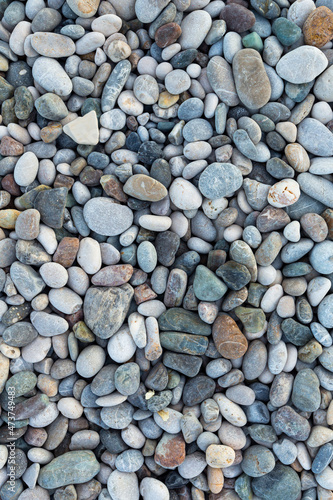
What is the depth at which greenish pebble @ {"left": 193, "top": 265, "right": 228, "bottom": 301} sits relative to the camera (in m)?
1.11

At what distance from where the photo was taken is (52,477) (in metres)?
1.06

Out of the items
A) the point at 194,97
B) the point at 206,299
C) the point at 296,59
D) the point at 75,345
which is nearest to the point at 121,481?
the point at 75,345

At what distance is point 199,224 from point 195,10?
702 mm

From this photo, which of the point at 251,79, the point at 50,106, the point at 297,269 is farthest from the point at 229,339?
the point at 50,106

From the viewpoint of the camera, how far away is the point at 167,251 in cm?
115

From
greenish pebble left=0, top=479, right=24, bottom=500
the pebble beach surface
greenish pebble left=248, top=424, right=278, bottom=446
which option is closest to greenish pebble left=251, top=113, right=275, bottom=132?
the pebble beach surface

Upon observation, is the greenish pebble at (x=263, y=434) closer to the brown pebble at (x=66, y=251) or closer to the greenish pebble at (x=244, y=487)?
the greenish pebble at (x=244, y=487)

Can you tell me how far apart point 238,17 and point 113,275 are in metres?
0.91

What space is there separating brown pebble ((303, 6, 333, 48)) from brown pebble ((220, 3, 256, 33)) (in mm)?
176

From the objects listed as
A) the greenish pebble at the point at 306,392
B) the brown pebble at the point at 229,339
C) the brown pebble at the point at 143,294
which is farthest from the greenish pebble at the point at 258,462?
the brown pebble at the point at 143,294

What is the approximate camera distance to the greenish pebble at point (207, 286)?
1.11 m

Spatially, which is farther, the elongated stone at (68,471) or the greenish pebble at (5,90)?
the greenish pebble at (5,90)

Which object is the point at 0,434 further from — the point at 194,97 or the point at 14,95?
the point at 194,97

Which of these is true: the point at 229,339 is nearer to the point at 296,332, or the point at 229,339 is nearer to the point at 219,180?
the point at 296,332
